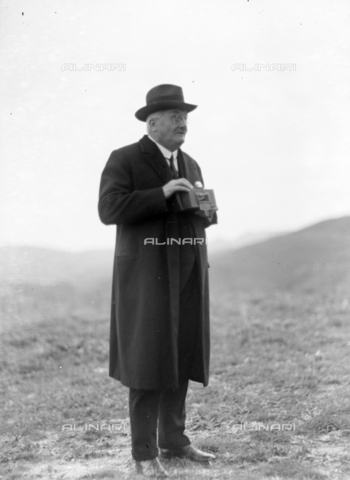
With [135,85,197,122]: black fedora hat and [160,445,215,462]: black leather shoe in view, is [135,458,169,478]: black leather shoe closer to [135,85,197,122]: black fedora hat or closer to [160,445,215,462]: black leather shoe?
[160,445,215,462]: black leather shoe

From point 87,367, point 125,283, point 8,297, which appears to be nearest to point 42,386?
point 87,367

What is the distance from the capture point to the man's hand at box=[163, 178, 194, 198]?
3.19 metres

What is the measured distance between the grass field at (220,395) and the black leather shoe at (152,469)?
85 mm

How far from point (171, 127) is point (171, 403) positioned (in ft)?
5.23

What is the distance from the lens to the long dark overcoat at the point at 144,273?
3.18 metres

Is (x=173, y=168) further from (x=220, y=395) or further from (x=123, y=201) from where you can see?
(x=220, y=395)

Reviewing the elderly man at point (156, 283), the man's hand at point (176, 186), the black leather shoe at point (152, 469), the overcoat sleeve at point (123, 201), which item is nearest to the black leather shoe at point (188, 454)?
the elderly man at point (156, 283)

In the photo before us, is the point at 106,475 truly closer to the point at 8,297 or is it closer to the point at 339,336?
the point at 8,297

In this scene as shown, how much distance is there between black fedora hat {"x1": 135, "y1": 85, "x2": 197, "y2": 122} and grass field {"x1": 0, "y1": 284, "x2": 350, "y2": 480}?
2018 millimetres

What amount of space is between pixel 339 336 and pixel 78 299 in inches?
124

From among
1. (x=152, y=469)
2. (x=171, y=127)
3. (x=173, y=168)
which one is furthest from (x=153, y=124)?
(x=152, y=469)

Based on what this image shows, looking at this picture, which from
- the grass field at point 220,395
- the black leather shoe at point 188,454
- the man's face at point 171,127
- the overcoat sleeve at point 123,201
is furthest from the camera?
the grass field at point 220,395

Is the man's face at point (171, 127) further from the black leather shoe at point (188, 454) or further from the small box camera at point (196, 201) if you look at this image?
the black leather shoe at point (188, 454)

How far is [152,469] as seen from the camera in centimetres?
323
